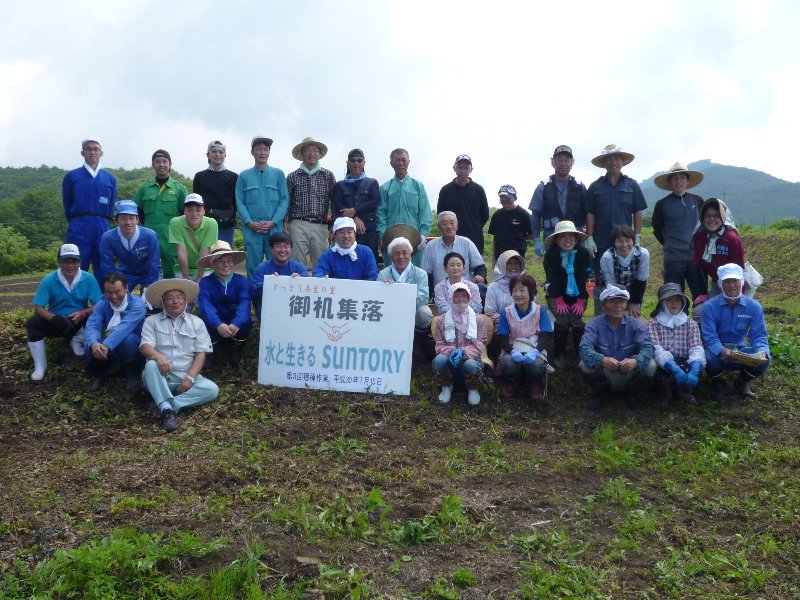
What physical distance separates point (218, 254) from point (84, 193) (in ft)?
7.16

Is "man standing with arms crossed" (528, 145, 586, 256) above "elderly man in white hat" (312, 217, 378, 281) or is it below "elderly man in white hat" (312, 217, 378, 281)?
above

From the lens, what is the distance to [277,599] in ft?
12.1

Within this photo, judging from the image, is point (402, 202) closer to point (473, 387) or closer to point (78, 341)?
point (473, 387)

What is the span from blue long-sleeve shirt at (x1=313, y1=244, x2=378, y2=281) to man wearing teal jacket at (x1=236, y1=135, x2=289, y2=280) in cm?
113

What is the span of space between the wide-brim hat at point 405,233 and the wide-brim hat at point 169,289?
2547mm

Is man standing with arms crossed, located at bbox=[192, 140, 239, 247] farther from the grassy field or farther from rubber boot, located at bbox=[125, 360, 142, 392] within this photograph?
the grassy field

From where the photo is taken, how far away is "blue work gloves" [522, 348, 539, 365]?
692 cm

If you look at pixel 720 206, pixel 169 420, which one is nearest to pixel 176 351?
pixel 169 420

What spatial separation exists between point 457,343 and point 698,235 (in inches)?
125

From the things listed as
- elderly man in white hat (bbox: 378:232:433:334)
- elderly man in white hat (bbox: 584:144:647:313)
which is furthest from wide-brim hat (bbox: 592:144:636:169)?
elderly man in white hat (bbox: 378:232:433:334)

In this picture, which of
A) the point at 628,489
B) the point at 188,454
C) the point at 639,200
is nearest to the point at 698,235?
the point at 639,200

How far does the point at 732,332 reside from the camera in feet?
23.6

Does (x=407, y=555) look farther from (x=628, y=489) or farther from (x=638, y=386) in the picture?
(x=638, y=386)

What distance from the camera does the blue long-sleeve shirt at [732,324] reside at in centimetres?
707
